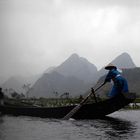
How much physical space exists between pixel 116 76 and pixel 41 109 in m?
8.39

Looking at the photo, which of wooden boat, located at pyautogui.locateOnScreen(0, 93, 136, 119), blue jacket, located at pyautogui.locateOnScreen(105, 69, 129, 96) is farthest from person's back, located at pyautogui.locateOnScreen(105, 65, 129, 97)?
wooden boat, located at pyautogui.locateOnScreen(0, 93, 136, 119)

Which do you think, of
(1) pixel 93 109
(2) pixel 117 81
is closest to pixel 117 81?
(2) pixel 117 81

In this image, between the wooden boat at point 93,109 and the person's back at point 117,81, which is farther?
the person's back at point 117,81

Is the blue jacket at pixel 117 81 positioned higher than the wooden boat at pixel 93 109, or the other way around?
the blue jacket at pixel 117 81

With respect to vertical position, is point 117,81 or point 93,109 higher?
point 117,81

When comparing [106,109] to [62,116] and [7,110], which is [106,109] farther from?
[7,110]

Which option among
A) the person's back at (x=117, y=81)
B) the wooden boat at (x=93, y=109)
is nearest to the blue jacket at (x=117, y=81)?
the person's back at (x=117, y=81)

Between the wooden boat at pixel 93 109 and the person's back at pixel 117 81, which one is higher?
the person's back at pixel 117 81

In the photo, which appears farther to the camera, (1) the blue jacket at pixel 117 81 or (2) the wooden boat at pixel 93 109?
(1) the blue jacket at pixel 117 81

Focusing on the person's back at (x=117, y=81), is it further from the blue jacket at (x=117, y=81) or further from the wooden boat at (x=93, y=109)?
the wooden boat at (x=93, y=109)

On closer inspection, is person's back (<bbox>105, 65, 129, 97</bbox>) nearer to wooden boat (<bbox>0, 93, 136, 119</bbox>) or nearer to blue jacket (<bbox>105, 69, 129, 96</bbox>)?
blue jacket (<bbox>105, 69, 129, 96</bbox>)

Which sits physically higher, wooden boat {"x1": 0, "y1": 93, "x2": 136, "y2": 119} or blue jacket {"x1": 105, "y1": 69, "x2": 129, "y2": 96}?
blue jacket {"x1": 105, "y1": 69, "x2": 129, "y2": 96}

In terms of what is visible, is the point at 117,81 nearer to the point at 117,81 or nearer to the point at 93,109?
the point at 117,81

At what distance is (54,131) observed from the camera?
24.1m
